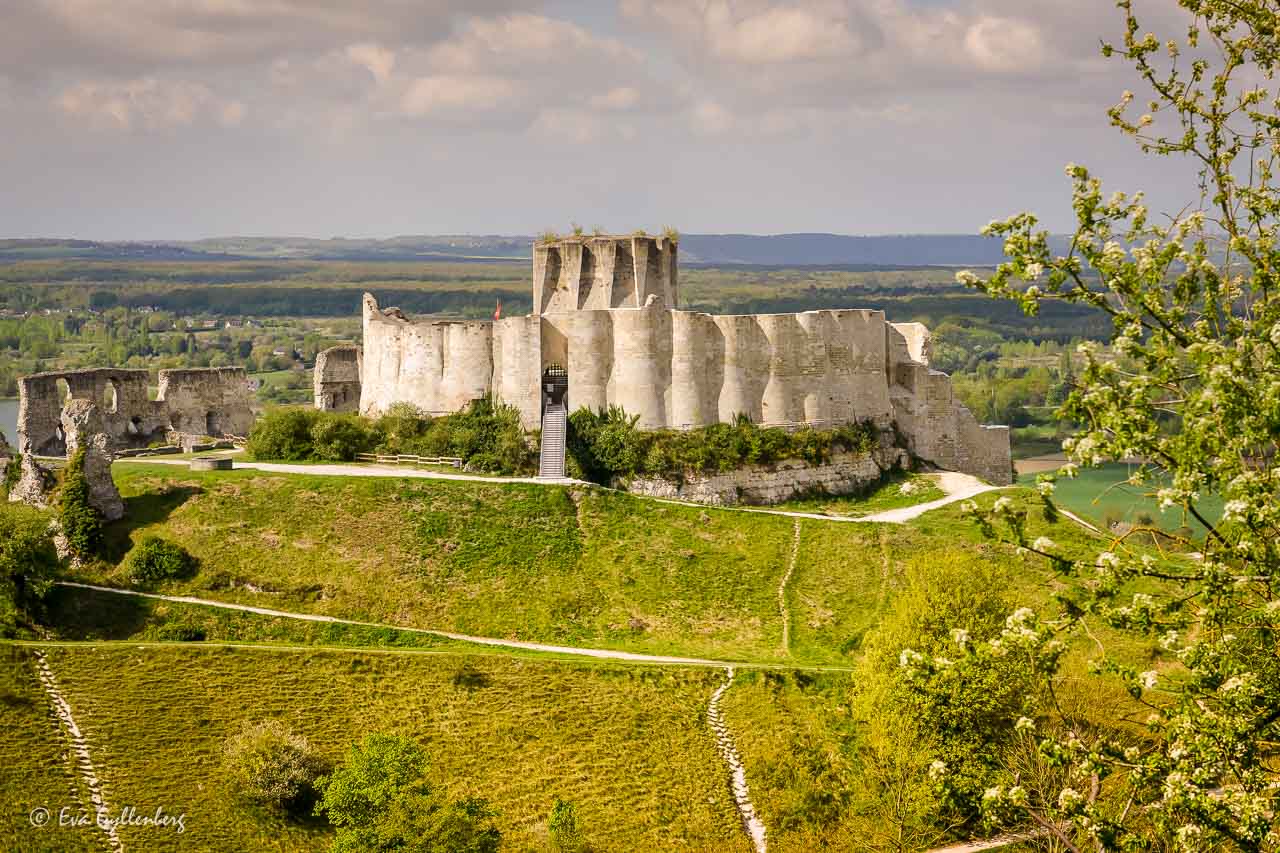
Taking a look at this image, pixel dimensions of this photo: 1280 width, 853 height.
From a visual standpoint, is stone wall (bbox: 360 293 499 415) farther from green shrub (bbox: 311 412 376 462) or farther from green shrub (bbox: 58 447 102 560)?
green shrub (bbox: 58 447 102 560)

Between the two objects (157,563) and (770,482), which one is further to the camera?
(770,482)

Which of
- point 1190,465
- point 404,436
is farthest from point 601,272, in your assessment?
point 1190,465

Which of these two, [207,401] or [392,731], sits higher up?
[207,401]

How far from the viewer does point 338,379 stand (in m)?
66.6

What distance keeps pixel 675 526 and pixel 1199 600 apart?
115ft

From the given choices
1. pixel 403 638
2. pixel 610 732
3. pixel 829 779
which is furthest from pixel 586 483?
pixel 829 779

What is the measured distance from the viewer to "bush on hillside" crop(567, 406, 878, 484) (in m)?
54.6

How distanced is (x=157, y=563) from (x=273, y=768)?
Result: 14.7 meters

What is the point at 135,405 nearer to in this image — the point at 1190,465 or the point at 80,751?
the point at 80,751

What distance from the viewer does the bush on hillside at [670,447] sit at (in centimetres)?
5459

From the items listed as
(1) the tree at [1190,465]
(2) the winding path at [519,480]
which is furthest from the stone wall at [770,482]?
(1) the tree at [1190,465]

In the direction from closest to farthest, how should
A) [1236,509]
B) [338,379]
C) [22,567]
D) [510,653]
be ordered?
1. [1236,509]
2. [510,653]
3. [22,567]
4. [338,379]

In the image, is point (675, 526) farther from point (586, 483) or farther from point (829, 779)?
point (829, 779)

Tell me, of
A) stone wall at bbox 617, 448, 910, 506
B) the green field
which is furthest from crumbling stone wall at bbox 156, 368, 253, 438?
the green field
